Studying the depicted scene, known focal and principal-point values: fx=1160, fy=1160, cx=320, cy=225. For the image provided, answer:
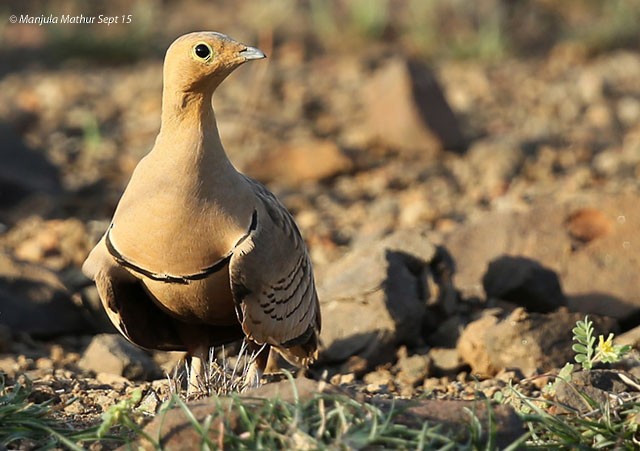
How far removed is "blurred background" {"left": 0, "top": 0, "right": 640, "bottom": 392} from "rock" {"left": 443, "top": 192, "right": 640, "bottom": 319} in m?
0.01

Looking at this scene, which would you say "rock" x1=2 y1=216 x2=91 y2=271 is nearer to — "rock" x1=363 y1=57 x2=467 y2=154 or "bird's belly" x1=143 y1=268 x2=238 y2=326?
"bird's belly" x1=143 y1=268 x2=238 y2=326

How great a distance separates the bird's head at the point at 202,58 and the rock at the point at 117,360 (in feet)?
5.38

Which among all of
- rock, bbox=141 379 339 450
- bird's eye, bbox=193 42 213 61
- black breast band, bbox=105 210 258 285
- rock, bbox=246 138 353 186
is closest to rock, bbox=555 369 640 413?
rock, bbox=141 379 339 450

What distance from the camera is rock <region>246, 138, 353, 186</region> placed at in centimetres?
967

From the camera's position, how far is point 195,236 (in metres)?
4.74

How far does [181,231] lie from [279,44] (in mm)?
8304

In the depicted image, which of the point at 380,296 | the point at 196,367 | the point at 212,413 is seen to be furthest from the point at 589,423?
the point at 380,296

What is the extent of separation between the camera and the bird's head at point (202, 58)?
4.90 meters

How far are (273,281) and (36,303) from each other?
226cm

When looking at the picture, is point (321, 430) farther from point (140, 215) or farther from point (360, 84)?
point (360, 84)

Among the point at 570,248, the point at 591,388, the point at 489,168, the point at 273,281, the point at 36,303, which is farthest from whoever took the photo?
the point at 489,168

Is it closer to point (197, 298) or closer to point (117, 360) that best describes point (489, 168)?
point (117, 360)

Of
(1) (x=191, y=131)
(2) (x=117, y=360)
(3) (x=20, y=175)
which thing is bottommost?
(2) (x=117, y=360)

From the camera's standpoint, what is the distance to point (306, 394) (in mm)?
3793
